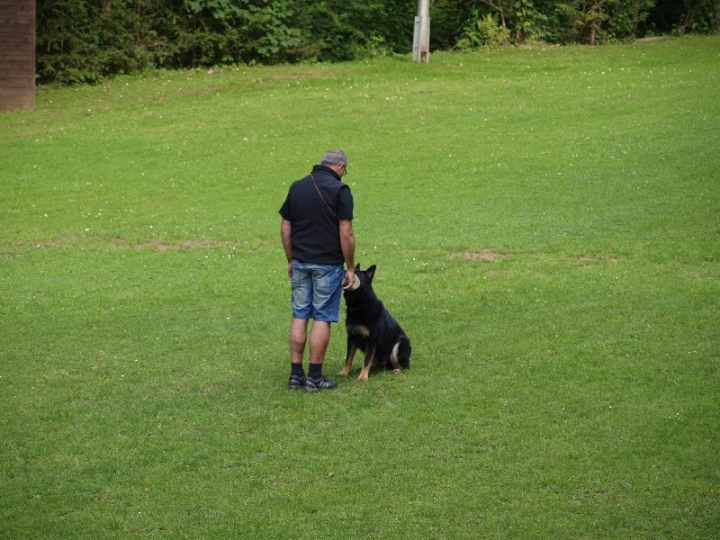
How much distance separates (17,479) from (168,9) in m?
24.3

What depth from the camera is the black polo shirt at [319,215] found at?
8.98 m

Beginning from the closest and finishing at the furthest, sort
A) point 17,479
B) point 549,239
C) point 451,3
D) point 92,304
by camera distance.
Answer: point 17,479
point 92,304
point 549,239
point 451,3

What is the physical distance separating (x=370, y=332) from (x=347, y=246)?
954 millimetres

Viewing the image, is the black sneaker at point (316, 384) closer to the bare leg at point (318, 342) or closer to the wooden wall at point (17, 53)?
the bare leg at point (318, 342)

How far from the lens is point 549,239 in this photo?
611 inches

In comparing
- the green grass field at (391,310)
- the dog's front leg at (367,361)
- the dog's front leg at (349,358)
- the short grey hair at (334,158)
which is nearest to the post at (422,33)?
the green grass field at (391,310)

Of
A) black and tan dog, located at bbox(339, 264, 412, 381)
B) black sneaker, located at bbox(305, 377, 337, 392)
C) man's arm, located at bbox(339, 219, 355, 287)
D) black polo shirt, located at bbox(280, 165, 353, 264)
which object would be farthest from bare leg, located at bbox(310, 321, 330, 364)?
black polo shirt, located at bbox(280, 165, 353, 264)

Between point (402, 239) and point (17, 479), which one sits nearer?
point (17, 479)

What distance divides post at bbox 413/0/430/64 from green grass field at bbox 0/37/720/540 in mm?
1910

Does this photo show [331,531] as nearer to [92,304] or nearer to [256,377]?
[256,377]

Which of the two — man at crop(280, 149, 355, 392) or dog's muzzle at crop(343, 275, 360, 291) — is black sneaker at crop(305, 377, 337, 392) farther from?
dog's muzzle at crop(343, 275, 360, 291)

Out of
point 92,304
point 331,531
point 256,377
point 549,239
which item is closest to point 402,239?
point 549,239

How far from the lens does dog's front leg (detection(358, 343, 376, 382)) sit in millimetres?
9523

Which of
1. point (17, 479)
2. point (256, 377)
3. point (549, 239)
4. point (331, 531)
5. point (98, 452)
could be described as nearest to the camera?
point (331, 531)
